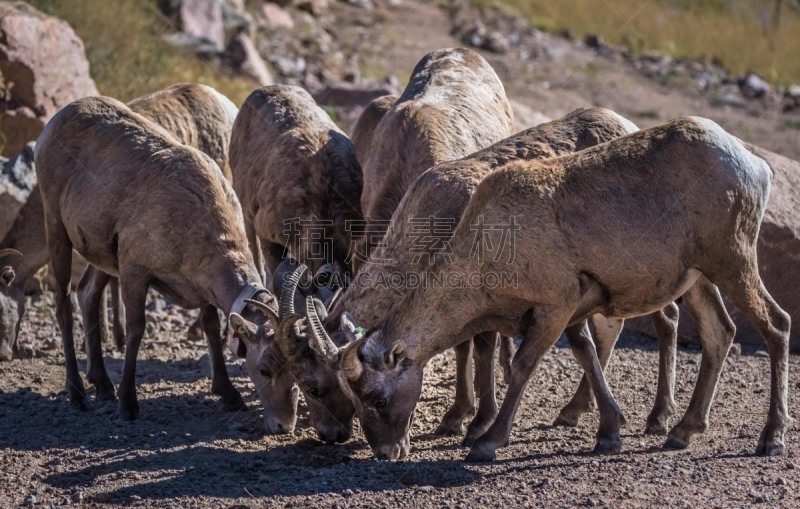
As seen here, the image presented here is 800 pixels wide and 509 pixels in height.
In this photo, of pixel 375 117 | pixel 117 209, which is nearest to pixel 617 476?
pixel 117 209

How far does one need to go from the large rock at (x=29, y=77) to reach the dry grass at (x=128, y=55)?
59.9 inches

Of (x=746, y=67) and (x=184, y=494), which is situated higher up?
(x=746, y=67)

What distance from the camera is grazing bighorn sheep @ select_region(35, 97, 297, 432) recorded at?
27.1 ft

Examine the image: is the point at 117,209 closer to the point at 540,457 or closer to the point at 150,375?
the point at 150,375

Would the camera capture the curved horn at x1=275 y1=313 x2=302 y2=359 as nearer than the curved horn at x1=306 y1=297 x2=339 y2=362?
No

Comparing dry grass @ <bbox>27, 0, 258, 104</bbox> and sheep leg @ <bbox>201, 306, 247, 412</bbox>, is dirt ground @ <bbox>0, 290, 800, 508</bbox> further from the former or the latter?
dry grass @ <bbox>27, 0, 258, 104</bbox>

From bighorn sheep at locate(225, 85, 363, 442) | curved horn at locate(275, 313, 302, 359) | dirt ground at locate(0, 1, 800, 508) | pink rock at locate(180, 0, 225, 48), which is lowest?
dirt ground at locate(0, 1, 800, 508)

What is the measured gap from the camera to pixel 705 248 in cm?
706

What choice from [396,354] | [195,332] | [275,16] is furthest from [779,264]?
[275,16]

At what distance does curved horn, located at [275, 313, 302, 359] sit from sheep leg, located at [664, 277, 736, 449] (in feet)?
8.41

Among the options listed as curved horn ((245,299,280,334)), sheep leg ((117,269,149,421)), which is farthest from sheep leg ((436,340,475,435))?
sheep leg ((117,269,149,421))

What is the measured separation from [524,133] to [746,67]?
16.5 metres

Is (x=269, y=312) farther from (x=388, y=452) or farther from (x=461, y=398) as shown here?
(x=461, y=398)

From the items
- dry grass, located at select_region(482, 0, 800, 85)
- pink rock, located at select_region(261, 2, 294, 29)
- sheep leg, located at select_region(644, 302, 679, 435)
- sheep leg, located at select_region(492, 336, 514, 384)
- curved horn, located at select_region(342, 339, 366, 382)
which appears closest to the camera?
curved horn, located at select_region(342, 339, 366, 382)
